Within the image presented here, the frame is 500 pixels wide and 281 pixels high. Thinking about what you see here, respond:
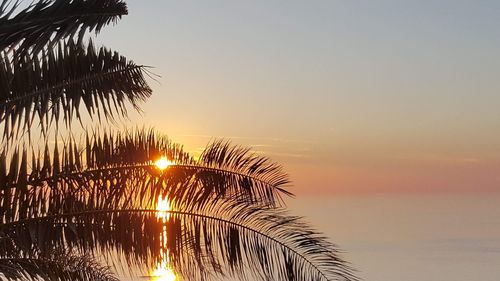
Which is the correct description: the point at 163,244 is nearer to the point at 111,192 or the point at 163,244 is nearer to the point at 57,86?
the point at 111,192

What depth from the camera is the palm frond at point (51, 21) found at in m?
7.76

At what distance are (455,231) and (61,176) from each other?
110727mm

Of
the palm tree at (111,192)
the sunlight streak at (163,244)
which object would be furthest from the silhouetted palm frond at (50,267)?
the sunlight streak at (163,244)

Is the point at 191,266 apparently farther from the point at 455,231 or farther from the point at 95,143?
the point at 455,231

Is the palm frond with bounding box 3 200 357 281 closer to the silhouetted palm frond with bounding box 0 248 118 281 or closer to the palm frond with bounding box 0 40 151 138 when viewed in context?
the silhouetted palm frond with bounding box 0 248 118 281

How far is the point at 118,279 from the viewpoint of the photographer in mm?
9211

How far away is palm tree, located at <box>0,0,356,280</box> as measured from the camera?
8.25 metres

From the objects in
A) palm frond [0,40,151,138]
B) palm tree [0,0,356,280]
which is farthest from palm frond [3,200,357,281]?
palm frond [0,40,151,138]

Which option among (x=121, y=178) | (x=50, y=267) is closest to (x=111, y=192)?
(x=121, y=178)

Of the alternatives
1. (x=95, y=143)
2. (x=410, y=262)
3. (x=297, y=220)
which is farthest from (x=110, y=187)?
(x=410, y=262)

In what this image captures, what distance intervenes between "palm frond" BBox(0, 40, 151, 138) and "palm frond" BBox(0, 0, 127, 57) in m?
0.12

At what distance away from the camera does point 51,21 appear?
26.0 ft

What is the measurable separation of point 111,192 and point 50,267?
88cm

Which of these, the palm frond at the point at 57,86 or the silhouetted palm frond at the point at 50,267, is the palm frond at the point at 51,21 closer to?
the palm frond at the point at 57,86
